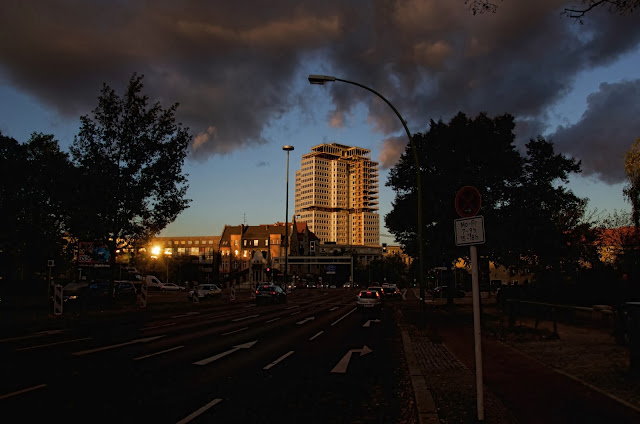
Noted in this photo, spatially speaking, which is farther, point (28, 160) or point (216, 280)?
point (216, 280)

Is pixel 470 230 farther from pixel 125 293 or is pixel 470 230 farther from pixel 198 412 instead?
pixel 125 293

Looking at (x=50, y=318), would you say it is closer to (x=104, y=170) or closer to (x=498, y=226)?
(x=104, y=170)

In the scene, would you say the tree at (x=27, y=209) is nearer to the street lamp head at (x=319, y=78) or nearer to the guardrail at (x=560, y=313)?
the street lamp head at (x=319, y=78)

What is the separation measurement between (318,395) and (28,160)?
4226 centimetres

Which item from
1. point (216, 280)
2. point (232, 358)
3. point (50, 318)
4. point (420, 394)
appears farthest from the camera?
point (216, 280)

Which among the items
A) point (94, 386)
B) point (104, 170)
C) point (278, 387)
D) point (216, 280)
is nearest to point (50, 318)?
point (104, 170)

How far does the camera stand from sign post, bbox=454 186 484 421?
5.46 meters

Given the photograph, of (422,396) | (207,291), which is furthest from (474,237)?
(207,291)

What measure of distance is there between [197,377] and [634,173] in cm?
3438

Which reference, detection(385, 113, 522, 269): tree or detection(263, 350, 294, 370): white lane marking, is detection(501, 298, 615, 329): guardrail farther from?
detection(385, 113, 522, 269): tree

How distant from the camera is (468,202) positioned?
627 centimetres

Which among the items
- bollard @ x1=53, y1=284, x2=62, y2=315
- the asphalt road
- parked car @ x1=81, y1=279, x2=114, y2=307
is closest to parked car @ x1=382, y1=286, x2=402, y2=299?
parked car @ x1=81, y1=279, x2=114, y2=307

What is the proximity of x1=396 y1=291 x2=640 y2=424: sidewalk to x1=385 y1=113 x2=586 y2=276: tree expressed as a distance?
47.7ft

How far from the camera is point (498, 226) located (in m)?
28.0
